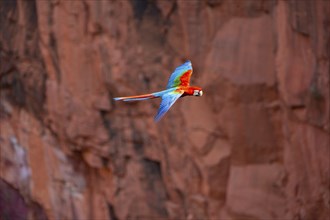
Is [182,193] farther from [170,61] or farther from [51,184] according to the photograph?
[51,184]

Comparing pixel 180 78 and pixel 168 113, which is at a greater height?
pixel 180 78

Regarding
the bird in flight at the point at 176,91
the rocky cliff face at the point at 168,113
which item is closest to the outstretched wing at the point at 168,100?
the bird in flight at the point at 176,91

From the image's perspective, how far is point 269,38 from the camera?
28.3 feet

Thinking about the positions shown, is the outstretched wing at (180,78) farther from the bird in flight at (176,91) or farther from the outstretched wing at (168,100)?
the outstretched wing at (168,100)

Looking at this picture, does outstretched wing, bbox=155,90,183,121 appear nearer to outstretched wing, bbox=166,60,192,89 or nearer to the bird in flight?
the bird in flight

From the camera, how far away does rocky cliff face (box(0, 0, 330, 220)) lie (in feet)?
27.9

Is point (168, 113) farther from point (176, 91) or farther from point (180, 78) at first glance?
point (176, 91)

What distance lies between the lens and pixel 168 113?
9453 mm

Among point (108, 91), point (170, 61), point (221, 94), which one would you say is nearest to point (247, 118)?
point (221, 94)

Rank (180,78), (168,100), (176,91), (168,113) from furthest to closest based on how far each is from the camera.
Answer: (168,113) → (180,78) → (176,91) → (168,100)

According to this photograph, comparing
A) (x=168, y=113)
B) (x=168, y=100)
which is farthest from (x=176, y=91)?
(x=168, y=113)

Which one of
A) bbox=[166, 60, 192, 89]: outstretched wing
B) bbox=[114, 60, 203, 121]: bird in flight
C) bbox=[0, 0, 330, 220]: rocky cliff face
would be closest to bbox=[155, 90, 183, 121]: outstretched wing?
bbox=[114, 60, 203, 121]: bird in flight

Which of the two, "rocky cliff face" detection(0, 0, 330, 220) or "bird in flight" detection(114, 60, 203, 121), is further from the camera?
"rocky cliff face" detection(0, 0, 330, 220)

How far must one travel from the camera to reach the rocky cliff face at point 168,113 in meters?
8.50
